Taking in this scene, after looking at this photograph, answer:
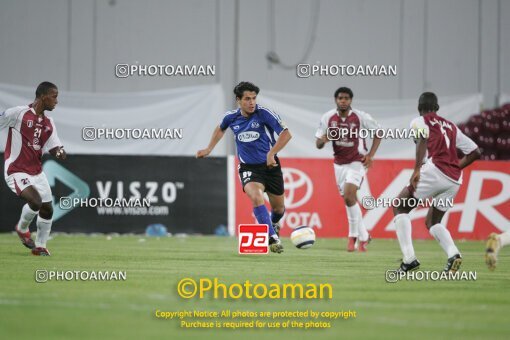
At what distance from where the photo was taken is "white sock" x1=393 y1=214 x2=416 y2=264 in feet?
38.8

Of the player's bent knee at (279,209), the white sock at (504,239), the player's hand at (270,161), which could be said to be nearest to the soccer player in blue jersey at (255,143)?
the player's hand at (270,161)

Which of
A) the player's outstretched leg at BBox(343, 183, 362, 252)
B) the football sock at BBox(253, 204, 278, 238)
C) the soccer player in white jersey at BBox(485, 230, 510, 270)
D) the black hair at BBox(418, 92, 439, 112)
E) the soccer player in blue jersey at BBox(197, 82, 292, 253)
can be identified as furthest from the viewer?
the player's outstretched leg at BBox(343, 183, 362, 252)

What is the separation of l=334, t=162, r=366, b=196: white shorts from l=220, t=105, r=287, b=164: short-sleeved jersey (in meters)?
2.72

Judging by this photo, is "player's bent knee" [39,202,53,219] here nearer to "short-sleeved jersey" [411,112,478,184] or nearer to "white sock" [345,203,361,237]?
"white sock" [345,203,361,237]

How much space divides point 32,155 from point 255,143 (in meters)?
3.39

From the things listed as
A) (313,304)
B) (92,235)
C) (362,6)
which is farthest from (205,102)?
(313,304)

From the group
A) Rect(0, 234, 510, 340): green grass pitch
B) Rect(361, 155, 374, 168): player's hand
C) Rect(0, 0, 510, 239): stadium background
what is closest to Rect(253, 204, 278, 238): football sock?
Rect(0, 234, 510, 340): green grass pitch

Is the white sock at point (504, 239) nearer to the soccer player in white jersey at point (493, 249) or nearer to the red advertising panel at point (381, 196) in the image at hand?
the soccer player in white jersey at point (493, 249)

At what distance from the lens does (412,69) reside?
2973 cm

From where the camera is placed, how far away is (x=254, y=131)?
1495cm

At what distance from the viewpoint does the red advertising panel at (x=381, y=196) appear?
A: 73.6ft

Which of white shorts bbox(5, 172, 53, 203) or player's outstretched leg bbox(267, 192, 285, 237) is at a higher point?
white shorts bbox(5, 172, 53, 203)

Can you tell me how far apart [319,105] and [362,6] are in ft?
17.4

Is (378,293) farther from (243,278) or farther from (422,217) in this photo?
(422,217)
